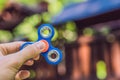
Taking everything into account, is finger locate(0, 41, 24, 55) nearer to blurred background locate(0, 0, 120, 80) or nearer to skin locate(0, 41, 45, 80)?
skin locate(0, 41, 45, 80)

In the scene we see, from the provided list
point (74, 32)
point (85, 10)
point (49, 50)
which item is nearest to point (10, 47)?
point (49, 50)

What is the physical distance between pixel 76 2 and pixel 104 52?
55 centimetres

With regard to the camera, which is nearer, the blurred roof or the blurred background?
the blurred roof

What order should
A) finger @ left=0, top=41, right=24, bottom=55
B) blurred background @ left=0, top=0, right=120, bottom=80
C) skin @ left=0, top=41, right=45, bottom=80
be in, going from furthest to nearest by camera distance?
blurred background @ left=0, top=0, right=120, bottom=80
finger @ left=0, top=41, right=24, bottom=55
skin @ left=0, top=41, right=45, bottom=80

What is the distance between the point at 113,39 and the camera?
3875mm

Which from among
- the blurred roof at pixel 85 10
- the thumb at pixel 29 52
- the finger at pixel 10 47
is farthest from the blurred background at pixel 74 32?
the thumb at pixel 29 52

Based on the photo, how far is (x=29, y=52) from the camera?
1.42m

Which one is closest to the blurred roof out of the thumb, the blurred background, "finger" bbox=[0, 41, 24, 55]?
the blurred background

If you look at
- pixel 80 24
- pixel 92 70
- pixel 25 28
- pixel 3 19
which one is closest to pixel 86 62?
pixel 92 70

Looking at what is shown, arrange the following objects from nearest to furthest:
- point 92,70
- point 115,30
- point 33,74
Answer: point 115,30
point 92,70
point 33,74

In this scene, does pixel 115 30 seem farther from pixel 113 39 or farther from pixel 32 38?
pixel 32 38

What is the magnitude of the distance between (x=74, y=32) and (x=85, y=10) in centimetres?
50

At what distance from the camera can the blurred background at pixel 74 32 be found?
3.81 m

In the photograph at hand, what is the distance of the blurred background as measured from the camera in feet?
12.5
